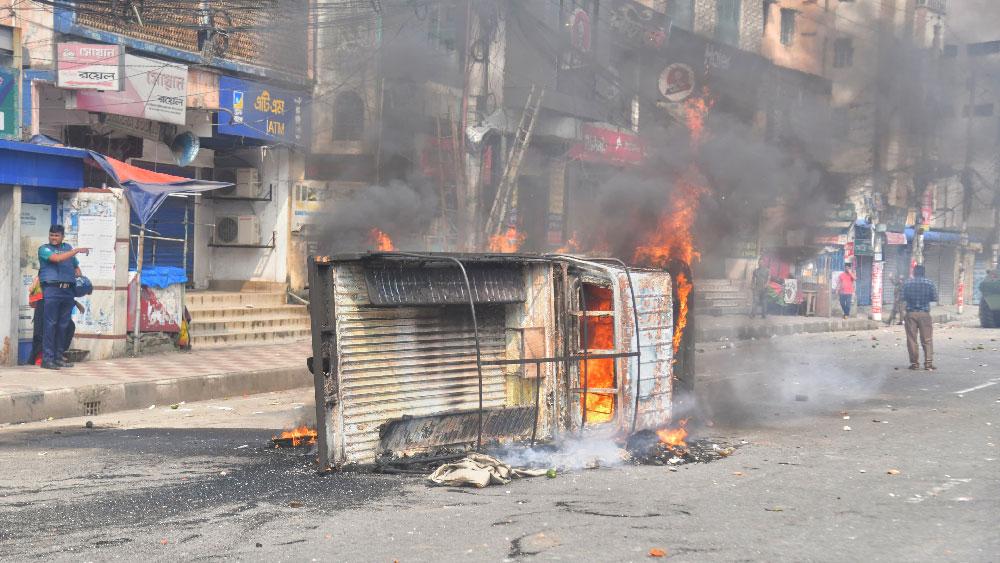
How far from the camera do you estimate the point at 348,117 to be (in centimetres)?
2109

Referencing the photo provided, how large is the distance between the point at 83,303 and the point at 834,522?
11.3 m

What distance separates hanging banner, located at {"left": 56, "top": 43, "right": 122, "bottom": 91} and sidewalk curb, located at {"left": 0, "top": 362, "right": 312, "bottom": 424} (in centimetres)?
578

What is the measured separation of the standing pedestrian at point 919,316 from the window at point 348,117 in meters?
11.2

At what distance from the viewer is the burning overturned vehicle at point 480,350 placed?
6.82 meters

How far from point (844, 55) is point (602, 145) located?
9.96 meters

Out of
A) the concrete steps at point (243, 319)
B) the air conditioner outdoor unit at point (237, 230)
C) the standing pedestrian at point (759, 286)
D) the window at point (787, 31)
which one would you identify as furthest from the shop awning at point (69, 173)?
the standing pedestrian at point (759, 286)

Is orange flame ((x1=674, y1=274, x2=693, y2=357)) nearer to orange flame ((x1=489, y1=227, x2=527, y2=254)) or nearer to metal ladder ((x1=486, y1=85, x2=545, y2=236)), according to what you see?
orange flame ((x1=489, y1=227, x2=527, y2=254))

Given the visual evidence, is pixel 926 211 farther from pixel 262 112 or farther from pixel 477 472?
pixel 477 472

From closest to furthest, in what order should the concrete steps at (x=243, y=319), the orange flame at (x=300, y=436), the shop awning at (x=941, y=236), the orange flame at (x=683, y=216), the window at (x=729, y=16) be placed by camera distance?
the orange flame at (x=300, y=436) < the orange flame at (x=683, y=216) < the concrete steps at (x=243, y=319) < the window at (x=729, y=16) < the shop awning at (x=941, y=236)

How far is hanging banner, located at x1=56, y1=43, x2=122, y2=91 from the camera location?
1543 cm

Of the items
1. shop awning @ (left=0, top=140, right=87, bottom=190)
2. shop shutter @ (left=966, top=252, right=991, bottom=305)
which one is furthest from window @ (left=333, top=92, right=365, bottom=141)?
shop shutter @ (left=966, top=252, right=991, bottom=305)

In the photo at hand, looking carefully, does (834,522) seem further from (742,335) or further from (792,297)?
(792,297)

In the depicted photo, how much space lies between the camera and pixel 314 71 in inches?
821

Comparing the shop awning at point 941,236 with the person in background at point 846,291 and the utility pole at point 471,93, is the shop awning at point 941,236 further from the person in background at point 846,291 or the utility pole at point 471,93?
the utility pole at point 471,93
